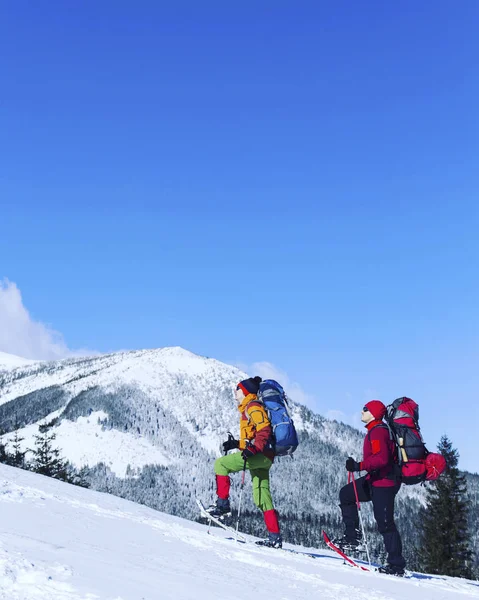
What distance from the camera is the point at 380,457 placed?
30.2 ft

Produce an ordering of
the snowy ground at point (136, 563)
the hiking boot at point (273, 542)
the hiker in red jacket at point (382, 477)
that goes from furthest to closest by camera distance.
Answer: the hiking boot at point (273, 542) → the hiker in red jacket at point (382, 477) → the snowy ground at point (136, 563)

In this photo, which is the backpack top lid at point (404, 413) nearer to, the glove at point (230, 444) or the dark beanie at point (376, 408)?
the dark beanie at point (376, 408)

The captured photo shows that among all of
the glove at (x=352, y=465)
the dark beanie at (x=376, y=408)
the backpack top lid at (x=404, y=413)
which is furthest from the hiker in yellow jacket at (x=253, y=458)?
the backpack top lid at (x=404, y=413)

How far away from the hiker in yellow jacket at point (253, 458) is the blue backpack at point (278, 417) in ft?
0.32

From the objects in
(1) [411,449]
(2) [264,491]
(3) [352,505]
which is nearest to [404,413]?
(1) [411,449]

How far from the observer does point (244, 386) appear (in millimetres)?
10375

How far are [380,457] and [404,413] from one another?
0.83 meters

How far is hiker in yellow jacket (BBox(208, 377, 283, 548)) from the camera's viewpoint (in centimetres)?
989

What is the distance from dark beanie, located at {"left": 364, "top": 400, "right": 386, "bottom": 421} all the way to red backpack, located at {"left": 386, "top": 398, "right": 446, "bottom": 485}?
192 mm

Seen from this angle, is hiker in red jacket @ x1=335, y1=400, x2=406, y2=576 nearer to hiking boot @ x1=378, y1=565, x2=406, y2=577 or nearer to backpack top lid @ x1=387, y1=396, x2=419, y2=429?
hiking boot @ x1=378, y1=565, x2=406, y2=577

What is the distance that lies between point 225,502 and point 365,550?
2.62m

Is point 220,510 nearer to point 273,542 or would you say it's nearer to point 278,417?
point 273,542

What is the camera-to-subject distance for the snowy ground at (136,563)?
422 cm

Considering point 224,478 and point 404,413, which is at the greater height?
point 404,413
